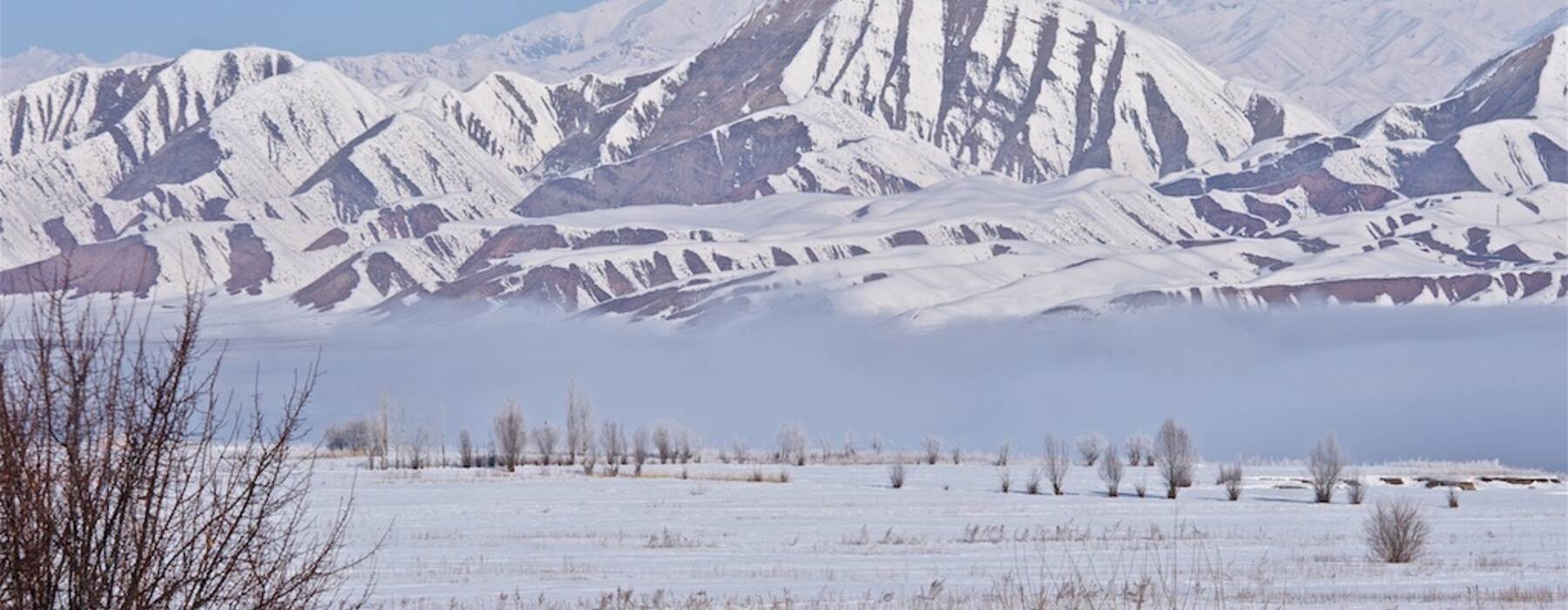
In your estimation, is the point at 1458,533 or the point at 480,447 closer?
the point at 1458,533

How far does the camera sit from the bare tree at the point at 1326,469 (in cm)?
7938

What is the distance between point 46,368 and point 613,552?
104 feet

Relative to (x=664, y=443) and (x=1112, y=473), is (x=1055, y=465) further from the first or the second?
(x=664, y=443)

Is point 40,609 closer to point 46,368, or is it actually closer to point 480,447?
point 46,368

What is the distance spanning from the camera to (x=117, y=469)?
16.4 metres

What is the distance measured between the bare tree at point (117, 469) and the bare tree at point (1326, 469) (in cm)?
6617

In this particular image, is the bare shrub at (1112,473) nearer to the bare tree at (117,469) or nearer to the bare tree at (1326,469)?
the bare tree at (1326,469)

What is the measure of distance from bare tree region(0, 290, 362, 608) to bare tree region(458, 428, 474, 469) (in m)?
102

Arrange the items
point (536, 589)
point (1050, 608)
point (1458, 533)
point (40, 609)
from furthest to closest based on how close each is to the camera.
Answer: point (1458, 533)
point (536, 589)
point (1050, 608)
point (40, 609)

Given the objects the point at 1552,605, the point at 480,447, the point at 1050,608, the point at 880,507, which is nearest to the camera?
the point at 1050,608

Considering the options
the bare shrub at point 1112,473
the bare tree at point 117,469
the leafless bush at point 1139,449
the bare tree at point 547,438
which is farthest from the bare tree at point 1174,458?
the bare tree at point 117,469

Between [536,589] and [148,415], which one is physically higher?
[148,415]

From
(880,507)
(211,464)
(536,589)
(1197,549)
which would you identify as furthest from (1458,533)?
(211,464)

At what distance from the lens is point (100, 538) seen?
16.3 m
